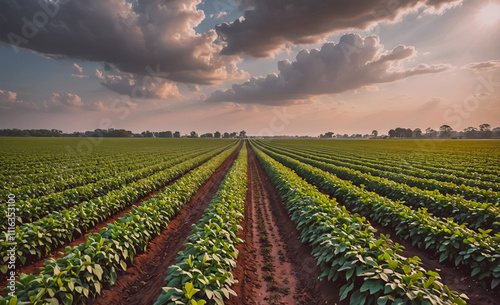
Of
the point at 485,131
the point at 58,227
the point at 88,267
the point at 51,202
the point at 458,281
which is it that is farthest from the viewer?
the point at 485,131

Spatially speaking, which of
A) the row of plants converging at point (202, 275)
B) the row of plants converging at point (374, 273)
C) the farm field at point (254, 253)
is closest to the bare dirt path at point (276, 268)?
the farm field at point (254, 253)

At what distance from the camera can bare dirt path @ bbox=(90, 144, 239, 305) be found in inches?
198

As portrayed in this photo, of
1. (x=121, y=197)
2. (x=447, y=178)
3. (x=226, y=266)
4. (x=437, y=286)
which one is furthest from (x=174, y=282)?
(x=447, y=178)

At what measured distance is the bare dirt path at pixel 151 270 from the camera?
5.02m

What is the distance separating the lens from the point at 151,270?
21.0 ft

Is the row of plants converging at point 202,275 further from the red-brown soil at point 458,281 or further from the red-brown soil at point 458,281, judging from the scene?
the red-brown soil at point 458,281

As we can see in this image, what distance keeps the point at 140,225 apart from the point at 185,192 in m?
5.26

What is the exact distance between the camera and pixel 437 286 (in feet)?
11.5

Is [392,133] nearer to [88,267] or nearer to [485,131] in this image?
[485,131]

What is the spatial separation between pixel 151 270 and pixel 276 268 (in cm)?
371

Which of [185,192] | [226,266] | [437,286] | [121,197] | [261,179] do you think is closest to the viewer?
[437,286]

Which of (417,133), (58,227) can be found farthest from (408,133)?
(58,227)

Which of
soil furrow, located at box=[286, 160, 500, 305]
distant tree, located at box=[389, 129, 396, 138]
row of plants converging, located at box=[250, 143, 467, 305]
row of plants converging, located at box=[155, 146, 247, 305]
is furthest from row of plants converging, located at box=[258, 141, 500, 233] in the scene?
distant tree, located at box=[389, 129, 396, 138]

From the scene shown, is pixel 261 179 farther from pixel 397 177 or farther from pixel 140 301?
pixel 140 301
